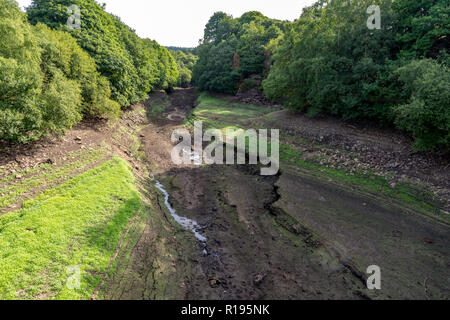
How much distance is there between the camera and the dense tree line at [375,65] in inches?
616

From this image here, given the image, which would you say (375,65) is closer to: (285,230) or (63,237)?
(285,230)

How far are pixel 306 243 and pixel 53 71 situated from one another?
24290 mm

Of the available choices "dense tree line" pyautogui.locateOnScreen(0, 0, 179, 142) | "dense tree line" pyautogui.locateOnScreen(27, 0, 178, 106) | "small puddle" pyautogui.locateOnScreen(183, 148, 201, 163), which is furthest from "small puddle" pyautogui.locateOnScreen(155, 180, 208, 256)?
"dense tree line" pyautogui.locateOnScreen(27, 0, 178, 106)

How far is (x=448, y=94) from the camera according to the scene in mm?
13703

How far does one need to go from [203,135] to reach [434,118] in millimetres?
24299

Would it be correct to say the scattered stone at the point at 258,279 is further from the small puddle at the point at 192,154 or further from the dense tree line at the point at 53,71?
the dense tree line at the point at 53,71

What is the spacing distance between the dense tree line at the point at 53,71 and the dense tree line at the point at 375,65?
22.6 m

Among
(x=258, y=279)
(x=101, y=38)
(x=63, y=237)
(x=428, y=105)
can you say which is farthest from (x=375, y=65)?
(x=101, y=38)

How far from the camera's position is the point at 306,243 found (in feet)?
41.1

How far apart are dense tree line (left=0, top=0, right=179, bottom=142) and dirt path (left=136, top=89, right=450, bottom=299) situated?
11102 mm

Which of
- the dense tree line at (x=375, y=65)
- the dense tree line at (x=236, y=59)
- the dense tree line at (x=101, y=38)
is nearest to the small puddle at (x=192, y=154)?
the dense tree line at (x=101, y=38)

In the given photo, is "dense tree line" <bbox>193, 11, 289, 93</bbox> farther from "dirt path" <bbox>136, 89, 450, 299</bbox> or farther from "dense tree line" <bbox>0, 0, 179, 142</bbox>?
"dirt path" <bbox>136, 89, 450, 299</bbox>
